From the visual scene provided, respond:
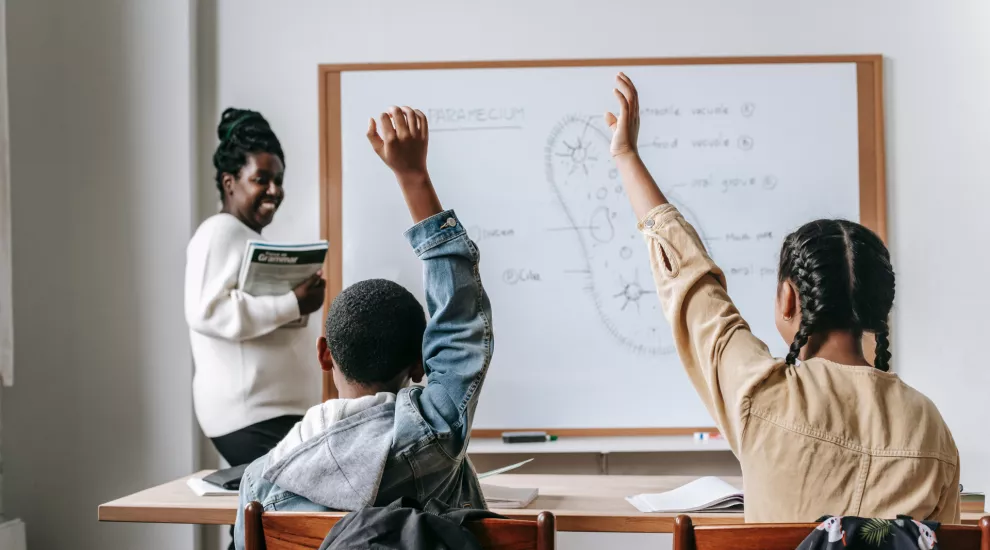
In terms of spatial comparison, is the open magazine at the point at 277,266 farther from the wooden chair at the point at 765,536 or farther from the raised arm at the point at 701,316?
the wooden chair at the point at 765,536

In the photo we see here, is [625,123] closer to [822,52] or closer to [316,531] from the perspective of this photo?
[316,531]

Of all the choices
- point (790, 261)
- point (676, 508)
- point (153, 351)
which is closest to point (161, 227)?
point (153, 351)

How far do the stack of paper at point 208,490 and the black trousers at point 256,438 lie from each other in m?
0.48

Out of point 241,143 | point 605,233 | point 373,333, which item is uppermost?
point 241,143

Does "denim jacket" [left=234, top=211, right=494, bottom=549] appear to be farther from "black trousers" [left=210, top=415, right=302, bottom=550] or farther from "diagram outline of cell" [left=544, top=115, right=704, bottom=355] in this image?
"diagram outline of cell" [left=544, top=115, right=704, bottom=355]

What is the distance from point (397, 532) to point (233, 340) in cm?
160

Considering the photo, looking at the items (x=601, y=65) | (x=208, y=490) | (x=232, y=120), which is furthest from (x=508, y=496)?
(x=601, y=65)

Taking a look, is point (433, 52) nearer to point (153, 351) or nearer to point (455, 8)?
point (455, 8)

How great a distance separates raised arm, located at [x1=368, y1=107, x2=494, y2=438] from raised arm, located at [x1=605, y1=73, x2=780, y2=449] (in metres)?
0.26

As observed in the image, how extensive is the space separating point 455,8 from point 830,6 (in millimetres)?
1255

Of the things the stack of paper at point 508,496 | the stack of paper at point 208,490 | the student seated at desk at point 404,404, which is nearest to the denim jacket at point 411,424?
the student seated at desk at point 404,404

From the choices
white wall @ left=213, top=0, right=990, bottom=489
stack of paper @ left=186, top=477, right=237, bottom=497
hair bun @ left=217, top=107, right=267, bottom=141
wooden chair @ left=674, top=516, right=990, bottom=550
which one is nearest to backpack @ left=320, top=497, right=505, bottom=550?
wooden chair @ left=674, top=516, right=990, bottom=550

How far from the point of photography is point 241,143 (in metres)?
2.67

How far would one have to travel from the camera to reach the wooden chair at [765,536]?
99cm
